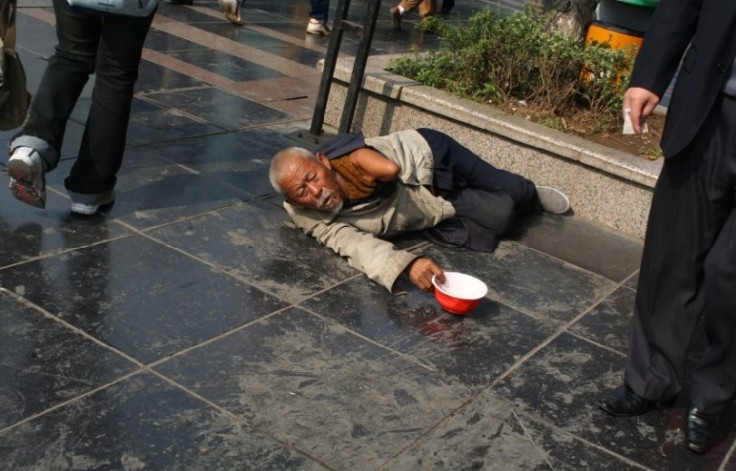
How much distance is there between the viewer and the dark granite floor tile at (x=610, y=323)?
4156 millimetres

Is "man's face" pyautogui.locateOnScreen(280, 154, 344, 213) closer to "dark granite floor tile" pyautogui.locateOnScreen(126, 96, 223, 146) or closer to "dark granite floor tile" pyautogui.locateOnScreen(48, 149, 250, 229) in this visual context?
"dark granite floor tile" pyautogui.locateOnScreen(48, 149, 250, 229)

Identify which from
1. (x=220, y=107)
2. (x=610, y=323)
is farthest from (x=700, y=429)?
(x=220, y=107)

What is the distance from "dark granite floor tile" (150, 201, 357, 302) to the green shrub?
6.57ft

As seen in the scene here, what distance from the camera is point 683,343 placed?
3.38m

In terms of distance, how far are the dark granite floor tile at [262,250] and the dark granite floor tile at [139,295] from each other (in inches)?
4.7

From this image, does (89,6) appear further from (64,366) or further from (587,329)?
(587,329)

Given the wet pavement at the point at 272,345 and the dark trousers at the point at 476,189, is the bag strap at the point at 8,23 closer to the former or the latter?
the wet pavement at the point at 272,345

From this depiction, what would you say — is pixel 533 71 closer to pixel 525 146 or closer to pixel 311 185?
pixel 525 146

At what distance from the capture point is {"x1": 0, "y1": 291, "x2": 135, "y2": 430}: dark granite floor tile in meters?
3.04

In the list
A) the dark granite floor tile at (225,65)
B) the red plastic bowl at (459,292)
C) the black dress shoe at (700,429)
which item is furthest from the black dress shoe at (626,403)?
the dark granite floor tile at (225,65)

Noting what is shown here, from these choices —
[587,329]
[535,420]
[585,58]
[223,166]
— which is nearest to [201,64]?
[223,166]

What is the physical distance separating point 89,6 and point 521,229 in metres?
2.58

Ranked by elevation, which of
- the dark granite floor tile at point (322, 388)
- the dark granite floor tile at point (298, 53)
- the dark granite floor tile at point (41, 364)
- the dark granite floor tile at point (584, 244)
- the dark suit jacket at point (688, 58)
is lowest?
the dark granite floor tile at point (41, 364)

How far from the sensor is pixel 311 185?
175 inches
